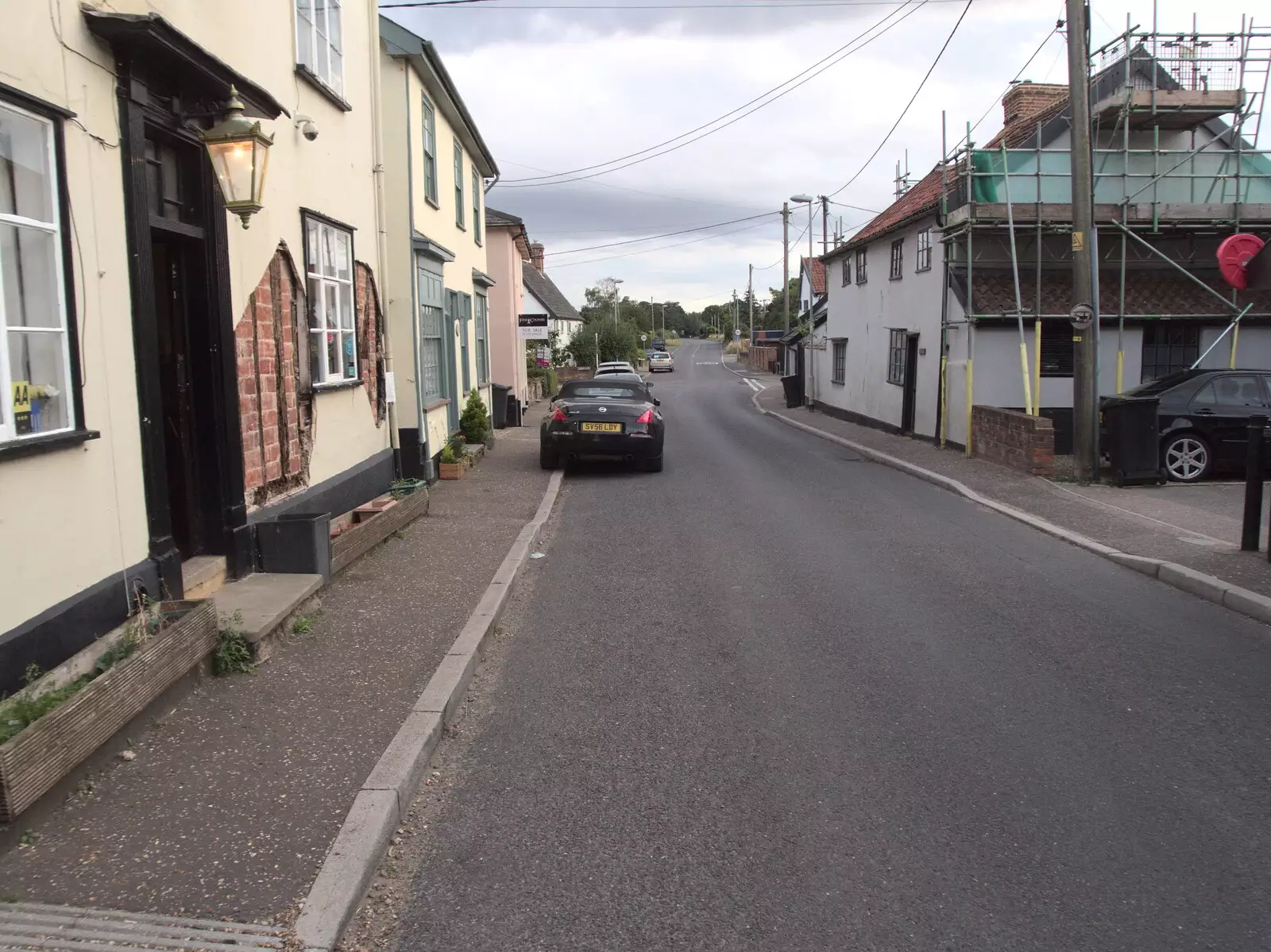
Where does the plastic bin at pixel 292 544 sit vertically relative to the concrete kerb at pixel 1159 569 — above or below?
above

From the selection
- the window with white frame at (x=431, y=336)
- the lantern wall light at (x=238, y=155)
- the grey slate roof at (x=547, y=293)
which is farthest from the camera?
the grey slate roof at (x=547, y=293)

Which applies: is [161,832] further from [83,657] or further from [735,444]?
[735,444]

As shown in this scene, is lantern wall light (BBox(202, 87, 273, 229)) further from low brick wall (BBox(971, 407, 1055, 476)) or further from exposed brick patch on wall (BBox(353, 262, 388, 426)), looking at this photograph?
low brick wall (BBox(971, 407, 1055, 476))

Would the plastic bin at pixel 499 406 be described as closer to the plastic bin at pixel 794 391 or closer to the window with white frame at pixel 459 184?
the window with white frame at pixel 459 184

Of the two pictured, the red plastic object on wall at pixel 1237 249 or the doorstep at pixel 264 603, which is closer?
the doorstep at pixel 264 603

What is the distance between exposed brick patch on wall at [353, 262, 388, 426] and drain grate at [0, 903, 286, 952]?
7.67 meters

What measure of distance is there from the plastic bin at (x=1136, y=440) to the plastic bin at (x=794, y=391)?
67.4 feet

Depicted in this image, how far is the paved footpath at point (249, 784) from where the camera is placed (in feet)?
10.9

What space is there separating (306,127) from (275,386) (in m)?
2.31

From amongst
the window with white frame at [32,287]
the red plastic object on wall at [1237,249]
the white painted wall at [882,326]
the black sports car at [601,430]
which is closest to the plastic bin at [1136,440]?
the red plastic object on wall at [1237,249]

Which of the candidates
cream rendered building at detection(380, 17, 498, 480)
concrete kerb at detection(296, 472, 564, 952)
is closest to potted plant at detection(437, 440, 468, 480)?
cream rendered building at detection(380, 17, 498, 480)

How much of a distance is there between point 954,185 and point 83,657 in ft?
54.3

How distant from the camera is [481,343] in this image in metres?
20.8

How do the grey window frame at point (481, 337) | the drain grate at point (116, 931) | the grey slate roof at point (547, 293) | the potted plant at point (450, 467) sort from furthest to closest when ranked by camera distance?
the grey slate roof at point (547, 293), the grey window frame at point (481, 337), the potted plant at point (450, 467), the drain grate at point (116, 931)
